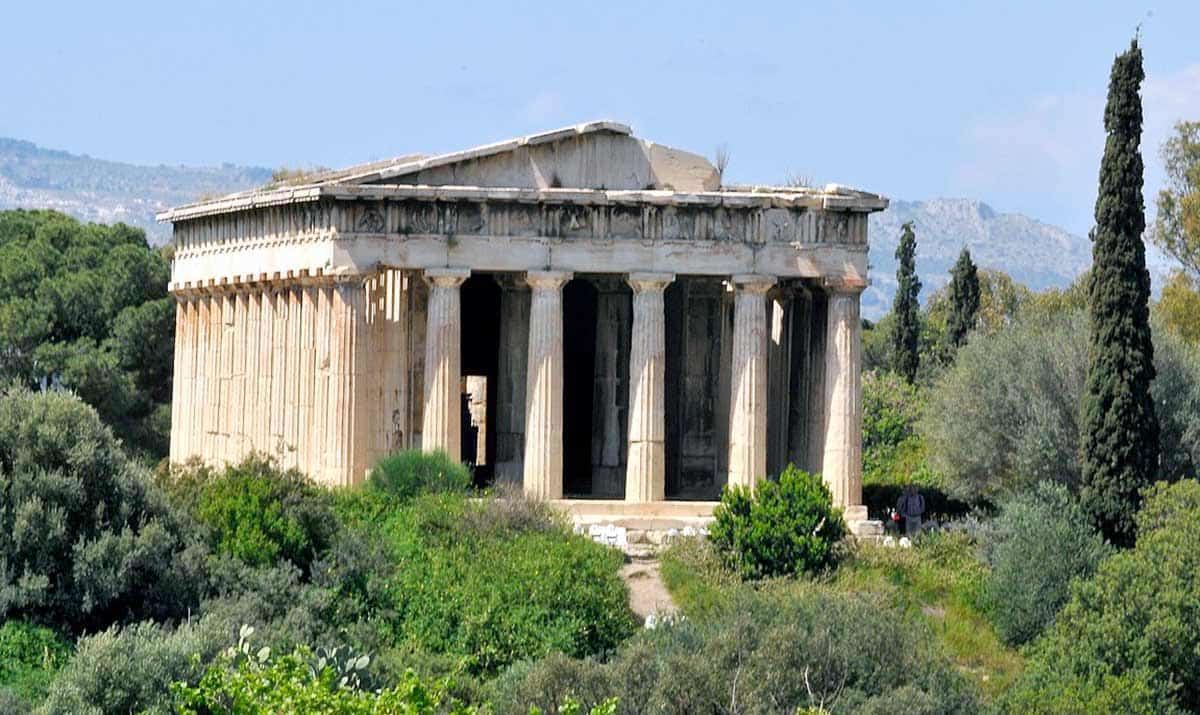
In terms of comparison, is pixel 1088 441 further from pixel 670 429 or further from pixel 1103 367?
pixel 670 429

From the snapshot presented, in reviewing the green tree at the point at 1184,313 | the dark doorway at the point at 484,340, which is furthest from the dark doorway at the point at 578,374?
the green tree at the point at 1184,313

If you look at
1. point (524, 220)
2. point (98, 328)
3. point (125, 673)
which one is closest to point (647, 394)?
point (524, 220)

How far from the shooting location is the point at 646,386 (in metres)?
46.7

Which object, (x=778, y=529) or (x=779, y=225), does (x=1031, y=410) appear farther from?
(x=778, y=529)

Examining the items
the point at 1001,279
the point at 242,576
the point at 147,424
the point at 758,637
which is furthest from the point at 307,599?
the point at 1001,279

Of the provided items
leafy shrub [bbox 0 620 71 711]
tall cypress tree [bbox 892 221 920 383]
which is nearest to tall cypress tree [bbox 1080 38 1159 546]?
leafy shrub [bbox 0 620 71 711]

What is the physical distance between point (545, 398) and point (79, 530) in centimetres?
1027

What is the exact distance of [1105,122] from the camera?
4578 cm

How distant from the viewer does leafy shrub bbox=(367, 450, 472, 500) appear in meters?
44.3

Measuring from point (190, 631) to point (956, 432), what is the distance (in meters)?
20.0

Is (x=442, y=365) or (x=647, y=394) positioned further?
(x=647, y=394)

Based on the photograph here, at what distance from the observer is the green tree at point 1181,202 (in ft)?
218

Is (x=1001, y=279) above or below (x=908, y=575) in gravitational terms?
above

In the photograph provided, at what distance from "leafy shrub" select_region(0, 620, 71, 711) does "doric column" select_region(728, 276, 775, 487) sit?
13.9 m
